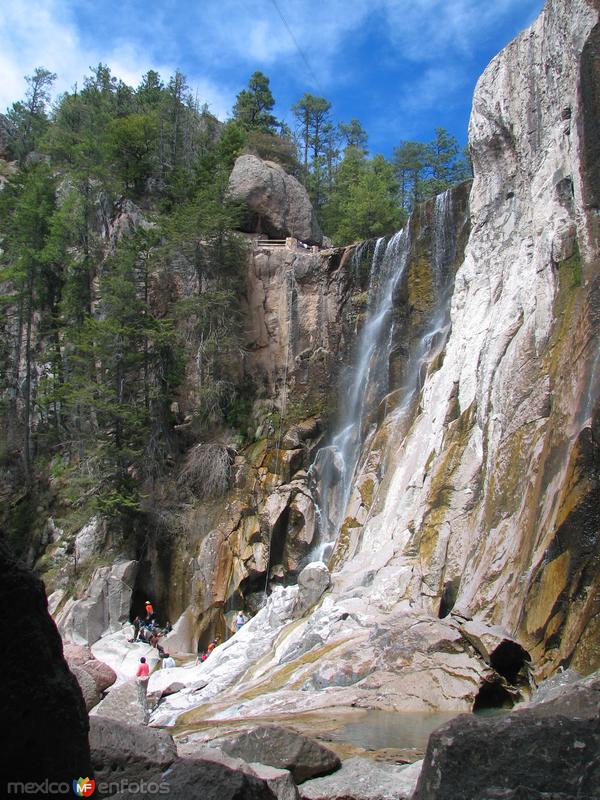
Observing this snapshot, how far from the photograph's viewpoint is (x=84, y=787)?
3668 millimetres

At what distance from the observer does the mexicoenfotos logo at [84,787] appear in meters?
3.59

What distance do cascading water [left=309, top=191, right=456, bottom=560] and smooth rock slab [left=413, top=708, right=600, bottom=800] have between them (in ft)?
58.3

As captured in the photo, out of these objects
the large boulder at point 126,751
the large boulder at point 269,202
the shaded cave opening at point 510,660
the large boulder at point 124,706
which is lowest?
the large boulder at point 124,706

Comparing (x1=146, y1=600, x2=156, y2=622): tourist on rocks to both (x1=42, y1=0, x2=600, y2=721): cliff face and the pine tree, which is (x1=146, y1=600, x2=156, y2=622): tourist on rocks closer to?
(x1=42, y1=0, x2=600, y2=721): cliff face

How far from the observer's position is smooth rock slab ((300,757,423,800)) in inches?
231

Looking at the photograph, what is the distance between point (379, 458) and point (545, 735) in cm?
1708

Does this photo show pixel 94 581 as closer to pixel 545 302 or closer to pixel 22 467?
pixel 22 467

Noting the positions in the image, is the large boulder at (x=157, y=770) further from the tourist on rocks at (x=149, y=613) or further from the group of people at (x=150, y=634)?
the tourist on rocks at (x=149, y=613)

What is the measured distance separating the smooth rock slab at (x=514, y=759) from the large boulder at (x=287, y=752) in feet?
8.04

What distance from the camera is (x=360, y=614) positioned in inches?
559

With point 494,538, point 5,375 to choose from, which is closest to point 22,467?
point 5,375

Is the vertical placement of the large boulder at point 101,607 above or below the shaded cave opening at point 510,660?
below

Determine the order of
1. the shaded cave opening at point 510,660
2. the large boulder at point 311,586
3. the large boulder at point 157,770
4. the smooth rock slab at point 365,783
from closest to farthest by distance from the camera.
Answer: the large boulder at point 157,770, the smooth rock slab at point 365,783, the shaded cave opening at point 510,660, the large boulder at point 311,586

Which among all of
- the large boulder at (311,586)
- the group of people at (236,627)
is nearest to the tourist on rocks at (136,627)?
the group of people at (236,627)
